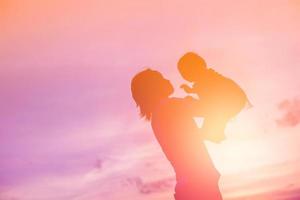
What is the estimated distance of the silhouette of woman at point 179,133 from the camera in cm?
508

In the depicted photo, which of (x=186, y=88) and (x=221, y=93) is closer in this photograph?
(x=221, y=93)

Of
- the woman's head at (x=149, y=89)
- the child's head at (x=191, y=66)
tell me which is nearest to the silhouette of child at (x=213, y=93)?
the child's head at (x=191, y=66)

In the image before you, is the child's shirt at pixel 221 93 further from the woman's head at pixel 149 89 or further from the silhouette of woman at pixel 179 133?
the woman's head at pixel 149 89

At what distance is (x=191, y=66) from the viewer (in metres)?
5.09

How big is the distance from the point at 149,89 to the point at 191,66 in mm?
444

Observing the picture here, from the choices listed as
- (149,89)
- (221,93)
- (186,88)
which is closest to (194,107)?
(186,88)

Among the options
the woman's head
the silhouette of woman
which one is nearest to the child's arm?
the silhouette of woman

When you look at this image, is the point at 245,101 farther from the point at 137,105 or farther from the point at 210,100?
the point at 137,105

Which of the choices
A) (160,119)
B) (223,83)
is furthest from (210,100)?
(160,119)

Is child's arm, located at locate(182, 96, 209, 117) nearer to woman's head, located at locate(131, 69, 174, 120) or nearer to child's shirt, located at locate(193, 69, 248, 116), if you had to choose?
child's shirt, located at locate(193, 69, 248, 116)

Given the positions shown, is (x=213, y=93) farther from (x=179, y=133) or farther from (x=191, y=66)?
(x=179, y=133)

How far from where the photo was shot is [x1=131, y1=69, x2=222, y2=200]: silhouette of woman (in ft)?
16.7

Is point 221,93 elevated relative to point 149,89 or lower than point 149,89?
lower

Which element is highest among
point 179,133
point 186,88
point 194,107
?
point 186,88
